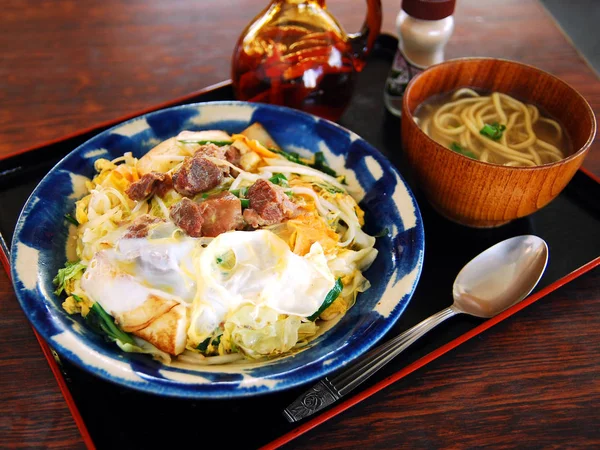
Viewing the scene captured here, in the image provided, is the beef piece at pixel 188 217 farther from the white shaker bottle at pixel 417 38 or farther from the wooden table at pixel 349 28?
the white shaker bottle at pixel 417 38

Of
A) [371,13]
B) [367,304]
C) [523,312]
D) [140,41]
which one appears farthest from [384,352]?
[140,41]

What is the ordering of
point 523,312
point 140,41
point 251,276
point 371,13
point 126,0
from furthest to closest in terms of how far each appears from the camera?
point 126,0
point 140,41
point 371,13
point 523,312
point 251,276

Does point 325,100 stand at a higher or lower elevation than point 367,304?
higher

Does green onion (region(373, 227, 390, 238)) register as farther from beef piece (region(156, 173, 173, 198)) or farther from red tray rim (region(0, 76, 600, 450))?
beef piece (region(156, 173, 173, 198))

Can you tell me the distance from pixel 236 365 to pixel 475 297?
88 centimetres

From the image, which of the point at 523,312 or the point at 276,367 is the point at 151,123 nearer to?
the point at 276,367

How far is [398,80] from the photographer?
2.47 meters

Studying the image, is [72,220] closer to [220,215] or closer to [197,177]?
[197,177]

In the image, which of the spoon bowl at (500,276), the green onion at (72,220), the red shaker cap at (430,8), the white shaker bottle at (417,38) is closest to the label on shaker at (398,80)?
the white shaker bottle at (417,38)

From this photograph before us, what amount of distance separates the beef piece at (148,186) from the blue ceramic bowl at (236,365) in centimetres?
28

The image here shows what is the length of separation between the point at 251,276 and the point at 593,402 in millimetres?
1127

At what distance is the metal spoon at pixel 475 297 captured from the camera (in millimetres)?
1426

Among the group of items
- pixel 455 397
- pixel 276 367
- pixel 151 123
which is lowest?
pixel 455 397

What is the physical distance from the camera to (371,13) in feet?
7.41
